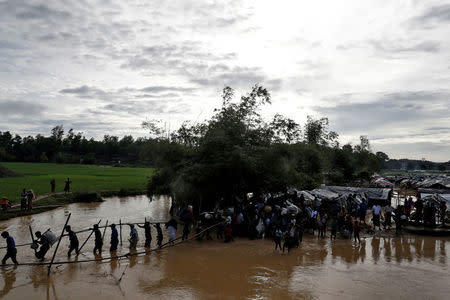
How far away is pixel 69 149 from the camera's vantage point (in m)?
122

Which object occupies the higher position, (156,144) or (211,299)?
(156,144)

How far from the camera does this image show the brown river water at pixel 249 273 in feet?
33.4

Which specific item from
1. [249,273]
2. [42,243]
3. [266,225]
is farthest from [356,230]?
[42,243]

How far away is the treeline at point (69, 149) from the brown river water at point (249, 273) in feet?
271

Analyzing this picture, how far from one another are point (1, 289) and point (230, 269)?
7566 millimetres

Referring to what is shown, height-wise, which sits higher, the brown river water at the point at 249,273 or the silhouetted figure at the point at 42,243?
the silhouetted figure at the point at 42,243

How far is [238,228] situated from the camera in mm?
17547

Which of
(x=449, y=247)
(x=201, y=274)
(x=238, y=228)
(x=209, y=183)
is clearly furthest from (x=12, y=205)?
(x=449, y=247)

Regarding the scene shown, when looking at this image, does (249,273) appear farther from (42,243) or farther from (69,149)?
(69,149)

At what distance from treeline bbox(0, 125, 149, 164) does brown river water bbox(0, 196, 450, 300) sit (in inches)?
3254

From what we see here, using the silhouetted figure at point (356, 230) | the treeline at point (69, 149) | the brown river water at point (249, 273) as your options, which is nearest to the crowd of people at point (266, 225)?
the silhouetted figure at point (356, 230)

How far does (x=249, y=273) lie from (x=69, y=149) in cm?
12463

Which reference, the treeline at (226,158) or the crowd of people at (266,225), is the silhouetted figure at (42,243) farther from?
the treeline at (226,158)

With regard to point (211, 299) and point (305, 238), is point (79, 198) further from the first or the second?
point (211, 299)
